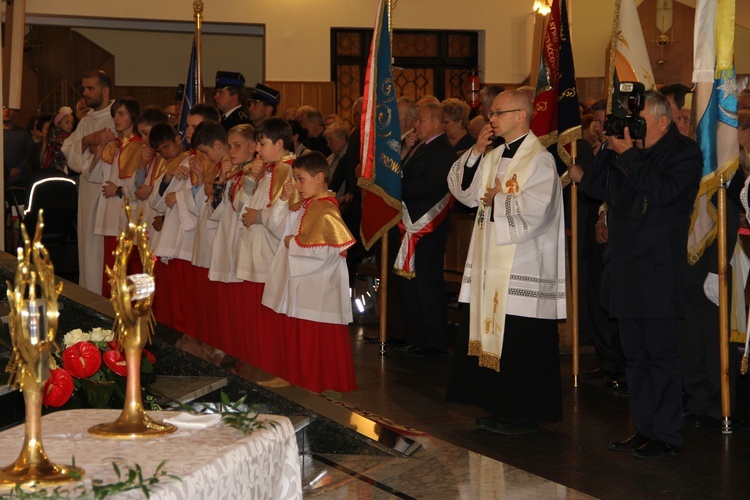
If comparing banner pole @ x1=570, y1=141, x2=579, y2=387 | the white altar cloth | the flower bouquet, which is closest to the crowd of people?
banner pole @ x1=570, y1=141, x2=579, y2=387

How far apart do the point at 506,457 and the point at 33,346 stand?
3.50 metres

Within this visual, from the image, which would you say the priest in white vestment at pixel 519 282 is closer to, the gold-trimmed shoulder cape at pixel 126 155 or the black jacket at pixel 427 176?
the black jacket at pixel 427 176

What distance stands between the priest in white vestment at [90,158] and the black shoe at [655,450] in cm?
527

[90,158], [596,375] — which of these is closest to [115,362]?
[596,375]

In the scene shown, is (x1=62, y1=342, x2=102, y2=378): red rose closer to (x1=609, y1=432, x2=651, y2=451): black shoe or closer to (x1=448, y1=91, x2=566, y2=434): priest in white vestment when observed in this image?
(x1=448, y1=91, x2=566, y2=434): priest in white vestment

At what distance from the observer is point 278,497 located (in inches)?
111

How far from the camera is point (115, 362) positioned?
424cm

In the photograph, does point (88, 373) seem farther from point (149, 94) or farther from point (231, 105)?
point (149, 94)

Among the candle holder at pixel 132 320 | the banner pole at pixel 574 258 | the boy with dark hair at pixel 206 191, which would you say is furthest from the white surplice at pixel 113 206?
the candle holder at pixel 132 320

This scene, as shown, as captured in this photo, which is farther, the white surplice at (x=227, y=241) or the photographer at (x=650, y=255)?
the white surplice at (x=227, y=241)

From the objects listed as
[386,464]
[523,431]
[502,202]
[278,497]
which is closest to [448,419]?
[523,431]

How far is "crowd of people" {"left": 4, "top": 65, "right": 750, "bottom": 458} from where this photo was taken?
530 cm

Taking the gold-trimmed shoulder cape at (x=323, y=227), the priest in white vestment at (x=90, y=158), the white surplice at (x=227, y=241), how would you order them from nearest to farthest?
1. the gold-trimmed shoulder cape at (x=323, y=227)
2. the white surplice at (x=227, y=241)
3. the priest in white vestment at (x=90, y=158)

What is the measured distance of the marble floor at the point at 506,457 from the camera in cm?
379
